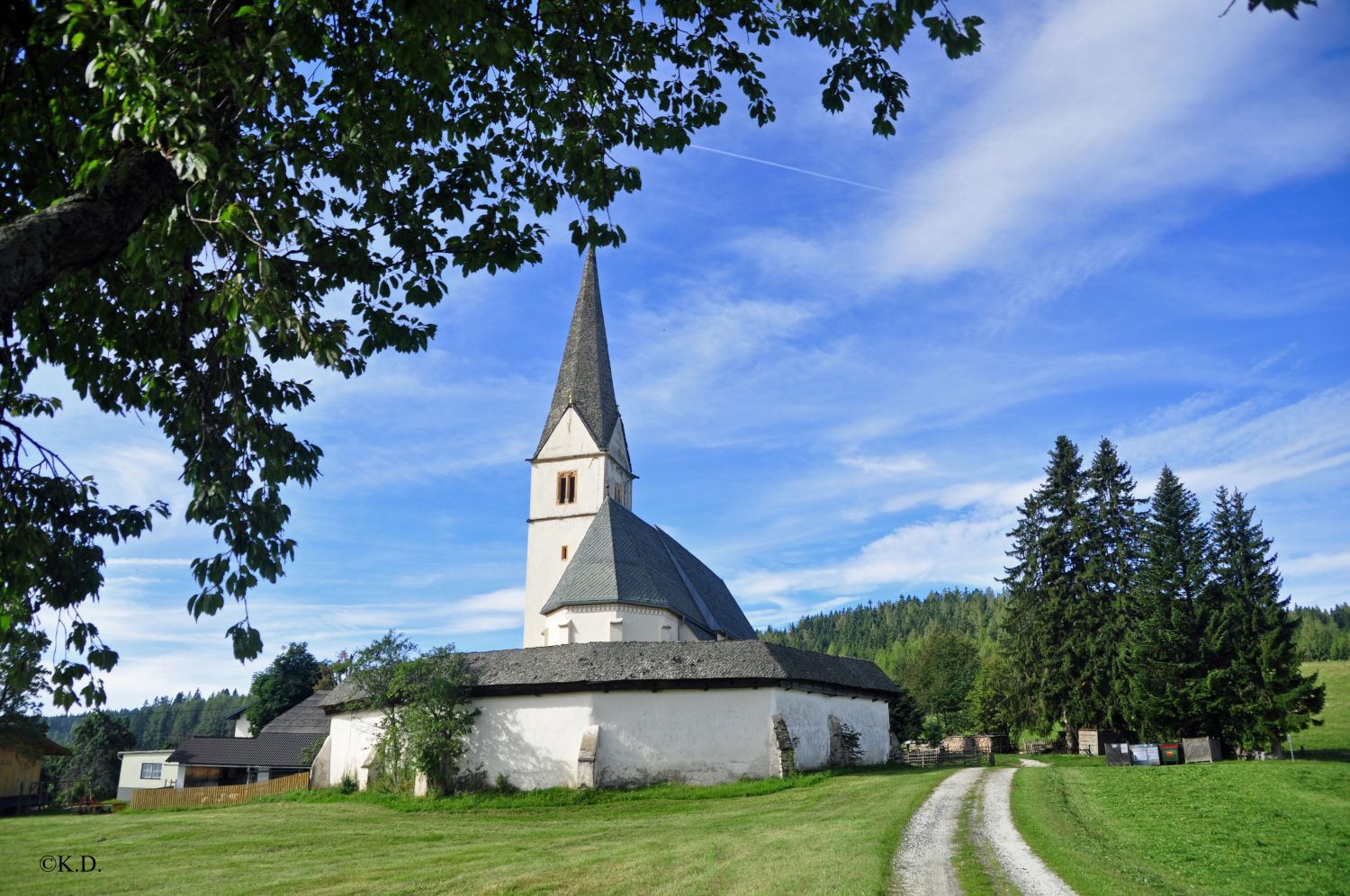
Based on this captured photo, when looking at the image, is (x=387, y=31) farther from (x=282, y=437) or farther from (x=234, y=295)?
(x=282, y=437)

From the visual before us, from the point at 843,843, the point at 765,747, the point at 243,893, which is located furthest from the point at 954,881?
the point at 765,747

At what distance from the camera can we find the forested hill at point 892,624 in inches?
4919

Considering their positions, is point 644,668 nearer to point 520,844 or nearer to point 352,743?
point 520,844

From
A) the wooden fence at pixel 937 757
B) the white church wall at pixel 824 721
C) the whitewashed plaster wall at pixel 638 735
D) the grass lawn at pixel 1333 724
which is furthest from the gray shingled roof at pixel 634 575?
the grass lawn at pixel 1333 724

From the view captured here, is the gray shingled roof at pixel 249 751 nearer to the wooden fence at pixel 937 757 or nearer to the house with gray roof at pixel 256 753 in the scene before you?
the house with gray roof at pixel 256 753

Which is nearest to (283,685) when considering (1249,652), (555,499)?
(555,499)

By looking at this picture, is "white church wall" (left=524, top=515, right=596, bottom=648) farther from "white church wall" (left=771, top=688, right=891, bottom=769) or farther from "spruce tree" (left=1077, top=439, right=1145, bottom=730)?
"spruce tree" (left=1077, top=439, right=1145, bottom=730)

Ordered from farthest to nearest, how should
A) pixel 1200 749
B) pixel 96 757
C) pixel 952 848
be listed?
pixel 96 757, pixel 1200 749, pixel 952 848

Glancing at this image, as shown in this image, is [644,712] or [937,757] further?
[937,757]

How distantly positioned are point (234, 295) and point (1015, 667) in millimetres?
39597

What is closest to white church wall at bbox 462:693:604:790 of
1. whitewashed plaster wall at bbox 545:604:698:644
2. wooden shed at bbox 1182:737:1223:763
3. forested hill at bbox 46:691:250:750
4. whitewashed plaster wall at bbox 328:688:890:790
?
whitewashed plaster wall at bbox 328:688:890:790

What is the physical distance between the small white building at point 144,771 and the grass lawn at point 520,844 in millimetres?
29703

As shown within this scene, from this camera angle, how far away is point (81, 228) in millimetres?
5539

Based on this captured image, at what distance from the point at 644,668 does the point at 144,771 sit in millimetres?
44869
